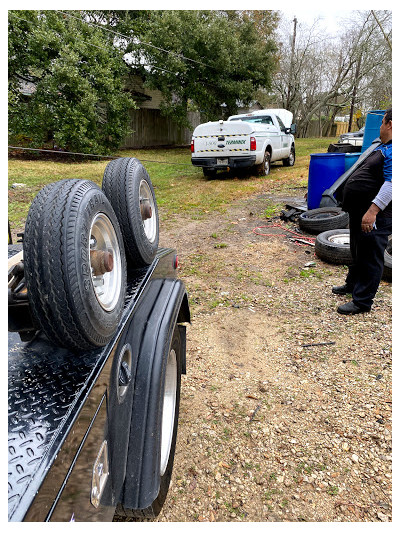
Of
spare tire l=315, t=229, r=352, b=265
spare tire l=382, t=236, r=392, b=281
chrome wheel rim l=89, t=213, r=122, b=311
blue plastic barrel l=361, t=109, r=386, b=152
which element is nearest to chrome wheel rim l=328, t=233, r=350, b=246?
spare tire l=315, t=229, r=352, b=265

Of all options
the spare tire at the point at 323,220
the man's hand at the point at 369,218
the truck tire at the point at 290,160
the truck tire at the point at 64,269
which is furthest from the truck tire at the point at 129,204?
the truck tire at the point at 290,160

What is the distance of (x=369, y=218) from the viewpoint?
3520 millimetres

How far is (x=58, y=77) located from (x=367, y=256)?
14341 millimetres

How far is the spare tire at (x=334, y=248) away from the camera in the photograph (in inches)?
201

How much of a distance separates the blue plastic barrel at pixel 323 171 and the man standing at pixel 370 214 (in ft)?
10.7

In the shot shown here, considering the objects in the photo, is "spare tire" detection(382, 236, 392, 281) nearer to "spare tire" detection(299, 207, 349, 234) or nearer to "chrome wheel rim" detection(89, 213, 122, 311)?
"spare tire" detection(299, 207, 349, 234)

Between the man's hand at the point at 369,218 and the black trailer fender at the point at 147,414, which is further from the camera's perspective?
the man's hand at the point at 369,218

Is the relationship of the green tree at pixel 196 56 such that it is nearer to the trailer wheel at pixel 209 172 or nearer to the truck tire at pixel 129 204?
the trailer wheel at pixel 209 172

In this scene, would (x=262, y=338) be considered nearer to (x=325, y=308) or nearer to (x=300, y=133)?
(x=325, y=308)

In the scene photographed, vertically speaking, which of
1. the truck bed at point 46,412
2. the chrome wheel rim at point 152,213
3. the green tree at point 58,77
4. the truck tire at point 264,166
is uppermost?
the green tree at point 58,77

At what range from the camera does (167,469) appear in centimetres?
198

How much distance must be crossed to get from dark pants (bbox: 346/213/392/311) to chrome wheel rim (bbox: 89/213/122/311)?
277cm

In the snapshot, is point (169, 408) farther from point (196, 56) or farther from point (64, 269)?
point (196, 56)

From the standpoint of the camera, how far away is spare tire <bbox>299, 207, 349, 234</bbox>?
6.13 meters
